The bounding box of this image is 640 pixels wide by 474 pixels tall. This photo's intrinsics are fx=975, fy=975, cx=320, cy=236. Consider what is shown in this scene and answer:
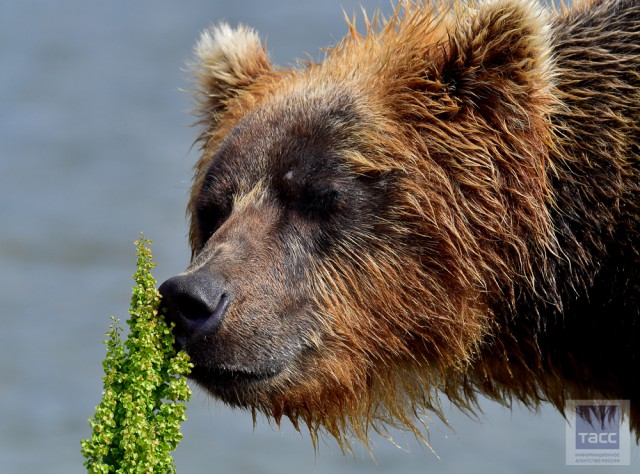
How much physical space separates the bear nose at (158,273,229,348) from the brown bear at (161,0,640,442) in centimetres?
44

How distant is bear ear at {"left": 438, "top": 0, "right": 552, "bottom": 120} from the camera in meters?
6.71

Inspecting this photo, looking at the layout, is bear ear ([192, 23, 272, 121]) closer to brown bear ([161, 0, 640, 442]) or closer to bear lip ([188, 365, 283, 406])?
brown bear ([161, 0, 640, 442])

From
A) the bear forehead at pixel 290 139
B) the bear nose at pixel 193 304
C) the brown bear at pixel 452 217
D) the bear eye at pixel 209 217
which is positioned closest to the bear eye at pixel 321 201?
the brown bear at pixel 452 217

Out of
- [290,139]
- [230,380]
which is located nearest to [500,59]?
[290,139]

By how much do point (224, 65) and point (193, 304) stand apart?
3.29 metres

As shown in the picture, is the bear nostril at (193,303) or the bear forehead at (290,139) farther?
the bear forehead at (290,139)

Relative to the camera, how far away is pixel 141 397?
5.52 m

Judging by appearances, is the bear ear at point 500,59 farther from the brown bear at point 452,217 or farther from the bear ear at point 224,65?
the bear ear at point 224,65

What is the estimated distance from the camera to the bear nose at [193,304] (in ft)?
19.1

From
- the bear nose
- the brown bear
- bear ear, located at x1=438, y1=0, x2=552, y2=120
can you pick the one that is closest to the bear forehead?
the brown bear

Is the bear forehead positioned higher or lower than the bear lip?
higher

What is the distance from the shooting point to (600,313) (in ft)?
22.4

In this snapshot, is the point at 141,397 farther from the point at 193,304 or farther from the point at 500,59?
the point at 500,59

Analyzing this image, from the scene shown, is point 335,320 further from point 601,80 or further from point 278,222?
point 601,80
